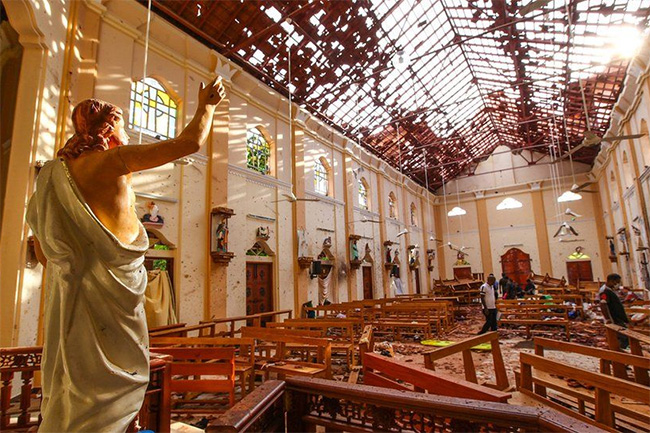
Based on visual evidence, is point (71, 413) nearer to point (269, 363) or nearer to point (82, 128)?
point (82, 128)

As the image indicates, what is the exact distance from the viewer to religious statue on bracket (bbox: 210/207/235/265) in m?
9.01

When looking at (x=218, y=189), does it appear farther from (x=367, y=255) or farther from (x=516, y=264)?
(x=516, y=264)

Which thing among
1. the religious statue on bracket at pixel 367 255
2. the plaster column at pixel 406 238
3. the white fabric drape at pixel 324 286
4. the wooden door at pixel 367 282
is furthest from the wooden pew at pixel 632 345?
the plaster column at pixel 406 238

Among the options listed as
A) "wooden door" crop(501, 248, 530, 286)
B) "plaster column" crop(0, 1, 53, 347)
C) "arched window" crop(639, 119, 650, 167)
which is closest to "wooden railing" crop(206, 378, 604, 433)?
"plaster column" crop(0, 1, 53, 347)

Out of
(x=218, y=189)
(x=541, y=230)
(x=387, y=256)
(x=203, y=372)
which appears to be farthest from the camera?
(x=541, y=230)

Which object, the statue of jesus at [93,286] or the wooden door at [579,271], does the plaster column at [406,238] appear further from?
the statue of jesus at [93,286]

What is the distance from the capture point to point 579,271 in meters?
21.4

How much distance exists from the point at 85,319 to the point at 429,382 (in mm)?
2081

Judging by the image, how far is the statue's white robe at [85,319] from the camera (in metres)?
1.30

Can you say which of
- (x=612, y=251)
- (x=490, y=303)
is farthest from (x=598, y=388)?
(x=612, y=251)

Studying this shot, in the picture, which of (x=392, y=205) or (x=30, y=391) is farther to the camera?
(x=392, y=205)

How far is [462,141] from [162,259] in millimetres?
19511

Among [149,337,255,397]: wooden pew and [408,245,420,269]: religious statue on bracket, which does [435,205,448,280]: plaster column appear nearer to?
[408,245,420,269]: religious statue on bracket

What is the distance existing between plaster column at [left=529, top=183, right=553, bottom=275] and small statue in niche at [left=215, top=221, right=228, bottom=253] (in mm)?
20921
